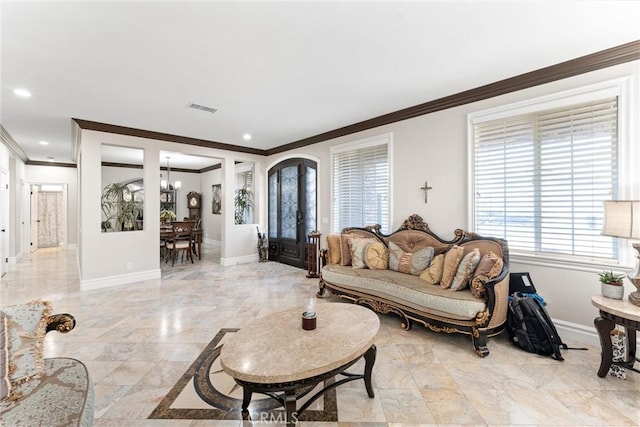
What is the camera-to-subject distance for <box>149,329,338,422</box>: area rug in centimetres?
175

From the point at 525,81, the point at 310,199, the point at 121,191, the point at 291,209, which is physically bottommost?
the point at 291,209

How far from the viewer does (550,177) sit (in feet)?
9.53

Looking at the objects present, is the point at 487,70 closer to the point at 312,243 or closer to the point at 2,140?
the point at 312,243

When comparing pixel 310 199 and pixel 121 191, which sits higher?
pixel 121 191

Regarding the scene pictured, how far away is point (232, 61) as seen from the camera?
2.68 m

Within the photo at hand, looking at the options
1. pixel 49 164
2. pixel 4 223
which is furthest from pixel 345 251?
pixel 49 164

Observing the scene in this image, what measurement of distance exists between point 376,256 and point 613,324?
2259mm

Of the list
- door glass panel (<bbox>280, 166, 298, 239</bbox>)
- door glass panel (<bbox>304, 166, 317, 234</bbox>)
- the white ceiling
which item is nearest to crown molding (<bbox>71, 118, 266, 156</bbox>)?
the white ceiling

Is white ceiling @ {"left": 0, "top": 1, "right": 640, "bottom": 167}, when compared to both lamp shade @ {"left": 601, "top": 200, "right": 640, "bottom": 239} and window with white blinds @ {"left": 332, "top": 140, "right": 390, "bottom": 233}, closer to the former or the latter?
window with white blinds @ {"left": 332, "top": 140, "right": 390, "bottom": 233}

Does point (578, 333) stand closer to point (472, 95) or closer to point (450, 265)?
point (450, 265)

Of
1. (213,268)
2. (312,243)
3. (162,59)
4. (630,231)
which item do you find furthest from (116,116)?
(630,231)

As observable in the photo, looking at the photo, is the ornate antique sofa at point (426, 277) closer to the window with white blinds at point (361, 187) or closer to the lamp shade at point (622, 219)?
the window with white blinds at point (361, 187)

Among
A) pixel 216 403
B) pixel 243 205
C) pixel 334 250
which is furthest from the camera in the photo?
pixel 243 205

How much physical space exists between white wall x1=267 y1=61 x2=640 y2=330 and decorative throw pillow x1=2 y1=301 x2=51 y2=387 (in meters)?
3.87
